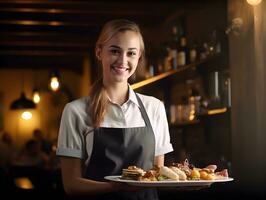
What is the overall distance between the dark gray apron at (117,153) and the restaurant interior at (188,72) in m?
0.17

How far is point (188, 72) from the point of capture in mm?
4273

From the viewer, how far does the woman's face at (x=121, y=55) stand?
185cm

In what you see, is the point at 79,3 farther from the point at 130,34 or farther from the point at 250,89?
the point at 130,34

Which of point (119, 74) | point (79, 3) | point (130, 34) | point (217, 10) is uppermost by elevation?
point (79, 3)

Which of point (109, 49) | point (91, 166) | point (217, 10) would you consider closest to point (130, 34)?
point (109, 49)

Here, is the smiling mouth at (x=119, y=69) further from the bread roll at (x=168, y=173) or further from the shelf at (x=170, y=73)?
the shelf at (x=170, y=73)

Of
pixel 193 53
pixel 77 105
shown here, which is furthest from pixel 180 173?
pixel 193 53

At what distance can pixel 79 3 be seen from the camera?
4.95 metres

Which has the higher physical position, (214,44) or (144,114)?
(214,44)

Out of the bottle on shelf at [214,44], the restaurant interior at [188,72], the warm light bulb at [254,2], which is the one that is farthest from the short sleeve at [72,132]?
the bottle on shelf at [214,44]

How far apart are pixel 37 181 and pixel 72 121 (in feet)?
10.9

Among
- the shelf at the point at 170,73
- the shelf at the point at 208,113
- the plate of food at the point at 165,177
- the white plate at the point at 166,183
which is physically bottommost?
the white plate at the point at 166,183

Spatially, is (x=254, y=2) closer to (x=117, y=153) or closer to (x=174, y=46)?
(x=117, y=153)

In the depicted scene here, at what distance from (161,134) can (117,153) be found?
7.2 inches
